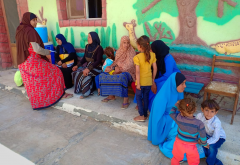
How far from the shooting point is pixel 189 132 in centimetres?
182

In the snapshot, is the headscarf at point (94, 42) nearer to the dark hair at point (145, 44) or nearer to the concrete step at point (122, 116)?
the concrete step at point (122, 116)

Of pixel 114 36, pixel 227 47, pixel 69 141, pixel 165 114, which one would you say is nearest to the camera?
pixel 165 114

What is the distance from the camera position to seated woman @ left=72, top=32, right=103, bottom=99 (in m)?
3.68

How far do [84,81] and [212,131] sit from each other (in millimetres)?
2471

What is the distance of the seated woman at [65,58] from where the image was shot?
4.15 meters

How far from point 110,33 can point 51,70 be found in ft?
4.89

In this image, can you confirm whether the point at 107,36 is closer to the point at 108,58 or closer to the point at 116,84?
the point at 108,58

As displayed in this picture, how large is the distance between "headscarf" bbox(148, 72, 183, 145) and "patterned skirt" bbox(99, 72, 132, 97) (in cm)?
93

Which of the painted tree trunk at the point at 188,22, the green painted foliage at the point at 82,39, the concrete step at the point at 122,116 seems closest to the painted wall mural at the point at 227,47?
the painted tree trunk at the point at 188,22

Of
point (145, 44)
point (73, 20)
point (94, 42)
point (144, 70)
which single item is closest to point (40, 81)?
point (94, 42)

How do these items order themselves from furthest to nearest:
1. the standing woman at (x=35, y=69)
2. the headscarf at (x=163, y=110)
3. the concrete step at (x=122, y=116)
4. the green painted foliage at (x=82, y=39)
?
the green painted foliage at (x=82, y=39), the standing woman at (x=35, y=69), the headscarf at (x=163, y=110), the concrete step at (x=122, y=116)

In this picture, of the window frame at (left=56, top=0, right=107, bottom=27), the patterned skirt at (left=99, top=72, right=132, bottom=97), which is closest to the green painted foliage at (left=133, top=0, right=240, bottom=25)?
the window frame at (left=56, top=0, right=107, bottom=27)

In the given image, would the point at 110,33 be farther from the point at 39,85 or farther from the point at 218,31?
the point at 218,31

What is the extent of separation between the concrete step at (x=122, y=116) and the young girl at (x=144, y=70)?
0.59ft
